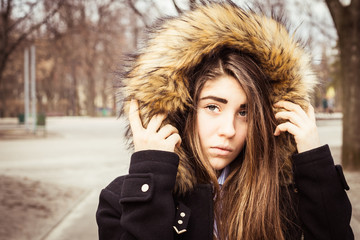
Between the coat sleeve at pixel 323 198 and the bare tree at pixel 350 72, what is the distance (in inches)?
243

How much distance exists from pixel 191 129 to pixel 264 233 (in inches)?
21.4

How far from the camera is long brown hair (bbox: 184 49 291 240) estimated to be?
1656 millimetres

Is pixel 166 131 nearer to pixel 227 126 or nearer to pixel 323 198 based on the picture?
pixel 227 126

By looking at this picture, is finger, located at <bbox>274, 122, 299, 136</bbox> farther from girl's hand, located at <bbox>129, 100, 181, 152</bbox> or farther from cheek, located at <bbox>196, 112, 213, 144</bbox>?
girl's hand, located at <bbox>129, 100, 181, 152</bbox>

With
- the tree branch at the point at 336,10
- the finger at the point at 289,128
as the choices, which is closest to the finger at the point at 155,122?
the finger at the point at 289,128

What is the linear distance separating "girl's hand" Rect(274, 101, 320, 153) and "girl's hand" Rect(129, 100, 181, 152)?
49cm

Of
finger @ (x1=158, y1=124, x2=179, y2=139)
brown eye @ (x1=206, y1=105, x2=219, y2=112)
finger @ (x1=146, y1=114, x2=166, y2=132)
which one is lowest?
finger @ (x1=158, y1=124, x2=179, y2=139)

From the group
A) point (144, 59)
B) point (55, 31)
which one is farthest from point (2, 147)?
point (144, 59)

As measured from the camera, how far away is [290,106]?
5.77ft

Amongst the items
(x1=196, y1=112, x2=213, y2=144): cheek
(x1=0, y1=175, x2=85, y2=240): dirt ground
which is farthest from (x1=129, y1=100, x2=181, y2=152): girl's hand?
(x1=0, y1=175, x2=85, y2=240): dirt ground

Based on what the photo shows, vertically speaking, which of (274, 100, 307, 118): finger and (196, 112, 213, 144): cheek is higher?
(274, 100, 307, 118): finger

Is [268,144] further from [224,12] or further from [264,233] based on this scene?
[224,12]

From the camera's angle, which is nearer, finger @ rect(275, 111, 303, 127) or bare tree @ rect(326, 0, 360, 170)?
finger @ rect(275, 111, 303, 127)

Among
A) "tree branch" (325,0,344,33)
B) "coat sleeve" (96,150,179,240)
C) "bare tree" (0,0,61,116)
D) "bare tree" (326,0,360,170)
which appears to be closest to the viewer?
"coat sleeve" (96,150,179,240)
